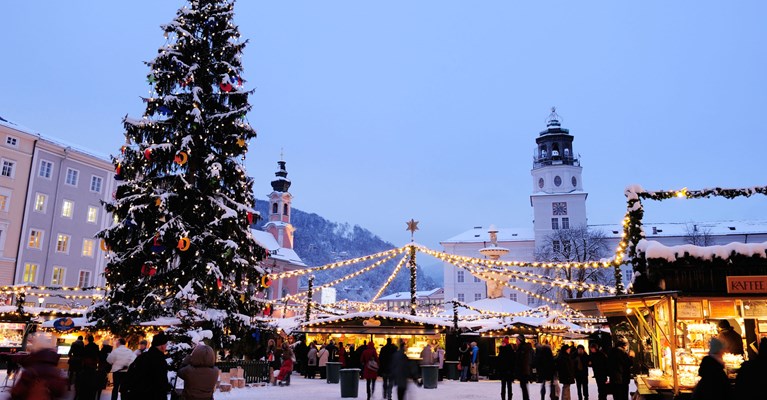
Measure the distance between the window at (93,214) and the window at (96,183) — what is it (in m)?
1.35

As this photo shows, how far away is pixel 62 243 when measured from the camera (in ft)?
138

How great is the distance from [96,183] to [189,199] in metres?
30.8

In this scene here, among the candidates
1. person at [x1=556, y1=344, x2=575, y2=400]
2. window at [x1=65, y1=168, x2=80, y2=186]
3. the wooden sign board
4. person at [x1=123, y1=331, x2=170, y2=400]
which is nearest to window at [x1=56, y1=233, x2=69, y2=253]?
window at [x1=65, y1=168, x2=80, y2=186]

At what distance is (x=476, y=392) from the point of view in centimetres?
1872

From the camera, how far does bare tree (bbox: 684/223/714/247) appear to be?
217 ft

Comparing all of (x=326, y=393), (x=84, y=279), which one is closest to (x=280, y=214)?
(x=84, y=279)

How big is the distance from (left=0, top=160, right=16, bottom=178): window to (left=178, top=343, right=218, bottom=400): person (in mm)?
39026

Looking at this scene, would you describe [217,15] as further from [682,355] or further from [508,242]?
[508,242]

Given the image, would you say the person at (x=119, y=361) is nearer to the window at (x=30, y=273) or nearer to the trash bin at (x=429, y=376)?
the trash bin at (x=429, y=376)

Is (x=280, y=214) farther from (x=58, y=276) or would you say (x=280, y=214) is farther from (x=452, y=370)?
(x=452, y=370)

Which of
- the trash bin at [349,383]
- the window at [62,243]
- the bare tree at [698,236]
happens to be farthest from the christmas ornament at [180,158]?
the bare tree at [698,236]

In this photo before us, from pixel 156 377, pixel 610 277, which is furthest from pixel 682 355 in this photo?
pixel 610 277

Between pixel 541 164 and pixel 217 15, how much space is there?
64173mm

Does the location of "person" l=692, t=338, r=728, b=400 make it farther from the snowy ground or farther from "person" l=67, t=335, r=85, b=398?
"person" l=67, t=335, r=85, b=398
